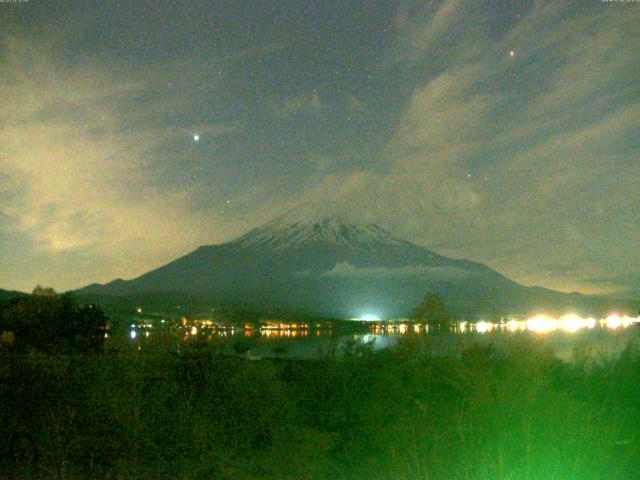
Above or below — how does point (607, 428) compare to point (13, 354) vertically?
below

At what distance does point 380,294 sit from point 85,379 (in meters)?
145

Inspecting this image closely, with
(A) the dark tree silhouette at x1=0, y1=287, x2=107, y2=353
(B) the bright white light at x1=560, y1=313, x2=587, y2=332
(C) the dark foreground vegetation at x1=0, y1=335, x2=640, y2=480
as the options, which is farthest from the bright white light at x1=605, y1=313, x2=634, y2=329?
(A) the dark tree silhouette at x1=0, y1=287, x2=107, y2=353

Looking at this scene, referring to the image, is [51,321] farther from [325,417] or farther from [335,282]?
[335,282]

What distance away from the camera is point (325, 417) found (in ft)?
42.7

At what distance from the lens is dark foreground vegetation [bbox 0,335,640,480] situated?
8836 mm

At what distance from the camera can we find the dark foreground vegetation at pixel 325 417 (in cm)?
884

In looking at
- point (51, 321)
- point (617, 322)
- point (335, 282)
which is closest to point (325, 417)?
point (617, 322)

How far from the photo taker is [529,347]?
11922mm

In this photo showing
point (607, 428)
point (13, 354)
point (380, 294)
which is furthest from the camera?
point (380, 294)

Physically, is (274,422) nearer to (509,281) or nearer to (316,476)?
(316,476)

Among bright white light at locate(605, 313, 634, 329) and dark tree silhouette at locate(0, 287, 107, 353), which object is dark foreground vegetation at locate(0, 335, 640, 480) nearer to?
bright white light at locate(605, 313, 634, 329)

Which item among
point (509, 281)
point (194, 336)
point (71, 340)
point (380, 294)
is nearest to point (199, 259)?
point (380, 294)

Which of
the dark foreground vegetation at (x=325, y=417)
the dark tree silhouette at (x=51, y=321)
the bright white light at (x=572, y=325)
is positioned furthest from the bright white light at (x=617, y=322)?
the dark tree silhouette at (x=51, y=321)

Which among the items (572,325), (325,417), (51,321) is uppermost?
(51,321)
